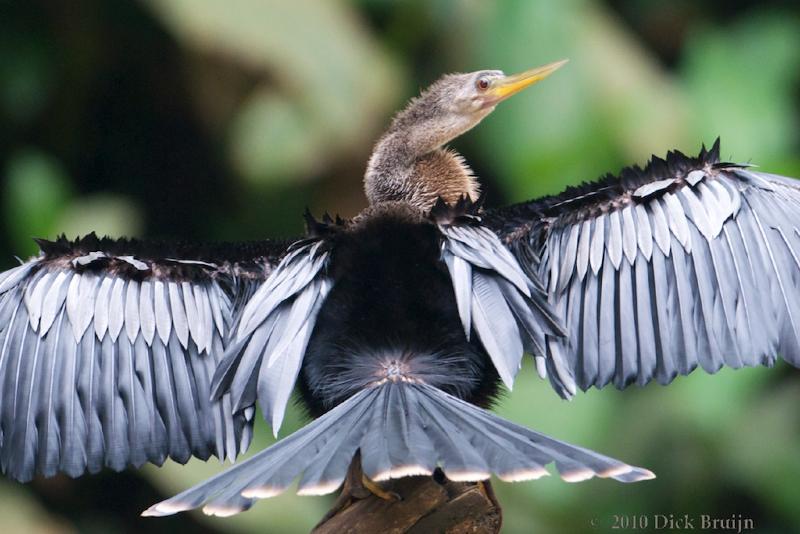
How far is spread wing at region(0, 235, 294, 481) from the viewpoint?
10.1ft

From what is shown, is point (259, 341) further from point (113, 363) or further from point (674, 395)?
point (674, 395)

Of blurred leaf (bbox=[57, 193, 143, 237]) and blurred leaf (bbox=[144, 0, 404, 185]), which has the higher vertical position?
blurred leaf (bbox=[144, 0, 404, 185])

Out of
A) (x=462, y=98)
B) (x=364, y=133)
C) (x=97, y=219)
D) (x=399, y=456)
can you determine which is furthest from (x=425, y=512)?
(x=364, y=133)

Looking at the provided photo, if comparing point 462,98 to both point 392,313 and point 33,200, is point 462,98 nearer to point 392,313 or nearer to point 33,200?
point 392,313

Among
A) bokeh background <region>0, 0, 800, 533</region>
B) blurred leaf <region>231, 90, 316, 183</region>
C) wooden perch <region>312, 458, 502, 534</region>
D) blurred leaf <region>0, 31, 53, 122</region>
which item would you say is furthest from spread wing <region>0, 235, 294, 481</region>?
blurred leaf <region>0, 31, 53, 122</region>

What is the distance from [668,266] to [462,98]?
116 cm

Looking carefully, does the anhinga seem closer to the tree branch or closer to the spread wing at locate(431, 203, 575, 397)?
the spread wing at locate(431, 203, 575, 397)

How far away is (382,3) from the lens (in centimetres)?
732

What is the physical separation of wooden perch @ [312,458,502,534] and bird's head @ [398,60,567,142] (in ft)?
4.67

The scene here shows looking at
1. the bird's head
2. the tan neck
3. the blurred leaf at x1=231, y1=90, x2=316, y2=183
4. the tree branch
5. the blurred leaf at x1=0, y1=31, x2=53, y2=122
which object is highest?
the blurred leaf at x1=0, y1=31, x2=53, y2=122

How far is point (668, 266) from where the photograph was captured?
3.08 m

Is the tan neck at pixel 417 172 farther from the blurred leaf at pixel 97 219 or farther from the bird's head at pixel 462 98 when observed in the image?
the blurred leaf at pixel 97 219

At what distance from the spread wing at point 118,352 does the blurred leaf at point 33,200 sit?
113 inches

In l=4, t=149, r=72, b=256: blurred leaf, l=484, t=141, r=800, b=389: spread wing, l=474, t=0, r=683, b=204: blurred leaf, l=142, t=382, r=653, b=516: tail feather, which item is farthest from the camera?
l=4, t=149, r=72, b=256: blurred leaf
